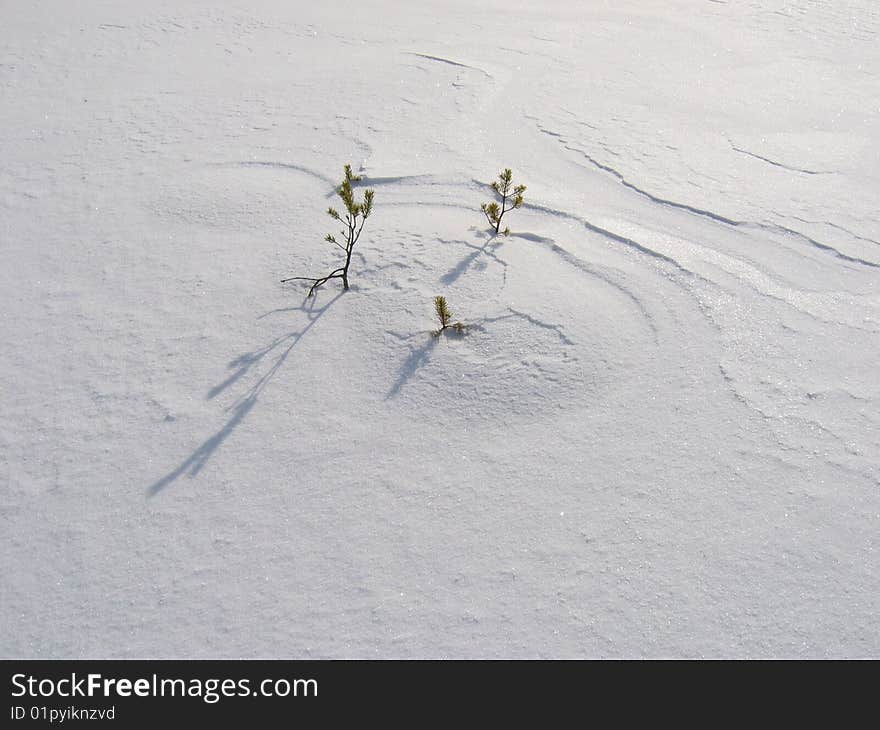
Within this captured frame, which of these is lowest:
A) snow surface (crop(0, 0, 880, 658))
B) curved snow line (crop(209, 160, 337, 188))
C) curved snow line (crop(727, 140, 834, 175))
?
snow surface (crop(0, 0, 880, 658))

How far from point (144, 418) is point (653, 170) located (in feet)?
11.6

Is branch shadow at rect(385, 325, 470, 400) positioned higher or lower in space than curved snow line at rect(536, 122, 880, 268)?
lower

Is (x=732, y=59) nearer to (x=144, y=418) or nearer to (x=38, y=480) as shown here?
(x=144, y=418)

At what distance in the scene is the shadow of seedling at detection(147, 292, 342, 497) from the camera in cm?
236

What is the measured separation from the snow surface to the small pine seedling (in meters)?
0.06

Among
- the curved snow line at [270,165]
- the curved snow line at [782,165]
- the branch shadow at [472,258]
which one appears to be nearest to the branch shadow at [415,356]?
the branch shadow at [472,258]

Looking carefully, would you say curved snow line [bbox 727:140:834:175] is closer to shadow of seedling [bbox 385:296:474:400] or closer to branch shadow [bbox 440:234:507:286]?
branch shadow [bbox 440:234:507:286]

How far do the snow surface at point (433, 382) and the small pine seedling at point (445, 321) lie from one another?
0.20 ft

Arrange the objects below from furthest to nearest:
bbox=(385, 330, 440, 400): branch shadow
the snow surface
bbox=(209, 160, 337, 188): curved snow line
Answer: bbox=(209, 160, 337, 188): curved snow line
bbox=(385, 330, 440, 400): branch shadow
the snow surface

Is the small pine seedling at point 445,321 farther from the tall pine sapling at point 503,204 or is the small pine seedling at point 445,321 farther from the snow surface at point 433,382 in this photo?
the tall pine sapling at point 503,204

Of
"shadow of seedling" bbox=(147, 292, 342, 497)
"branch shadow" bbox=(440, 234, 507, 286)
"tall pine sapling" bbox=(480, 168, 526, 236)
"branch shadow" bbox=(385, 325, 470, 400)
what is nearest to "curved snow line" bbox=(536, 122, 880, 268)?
"tall pine sapling" bbox=(480, 168, 526, 236)

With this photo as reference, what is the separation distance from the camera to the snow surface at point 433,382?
2010 millimetres
